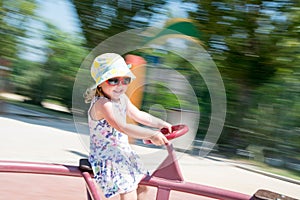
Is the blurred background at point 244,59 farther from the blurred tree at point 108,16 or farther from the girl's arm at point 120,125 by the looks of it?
the girl's arm at point 120,125

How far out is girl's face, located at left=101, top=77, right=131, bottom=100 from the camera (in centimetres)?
224

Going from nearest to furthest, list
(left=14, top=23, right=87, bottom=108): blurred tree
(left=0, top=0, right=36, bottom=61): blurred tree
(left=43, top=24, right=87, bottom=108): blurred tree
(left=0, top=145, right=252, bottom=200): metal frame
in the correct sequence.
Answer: (left=0, top=145, right=252, bottom=200): metal frame < (left=43, top=24, right=87, bottom=108): blurred tree < (left=14, top=23, right=87, bottom=108): blurred tree < (left=0, top=0, right=36, bottom=61): blurred tree

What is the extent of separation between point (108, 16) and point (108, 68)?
6.52m

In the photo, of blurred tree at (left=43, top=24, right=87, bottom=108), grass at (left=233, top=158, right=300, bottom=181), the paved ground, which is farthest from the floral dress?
blurred tree at (left=43, top=24, right=87, bottom=108)

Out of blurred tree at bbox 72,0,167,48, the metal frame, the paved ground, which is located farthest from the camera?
blurred tree at bbox 72,0,167,48

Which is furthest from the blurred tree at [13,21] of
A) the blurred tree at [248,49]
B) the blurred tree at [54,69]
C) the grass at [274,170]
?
the grass at [274,170]

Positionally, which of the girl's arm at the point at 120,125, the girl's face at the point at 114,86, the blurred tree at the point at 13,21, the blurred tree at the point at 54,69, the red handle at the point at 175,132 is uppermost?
the girl's face at the point at 114,86

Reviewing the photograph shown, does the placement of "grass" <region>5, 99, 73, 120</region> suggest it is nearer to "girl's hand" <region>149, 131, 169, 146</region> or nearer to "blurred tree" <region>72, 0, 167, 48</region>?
"blurred tree" <region>72, 0, 167, 48</region>

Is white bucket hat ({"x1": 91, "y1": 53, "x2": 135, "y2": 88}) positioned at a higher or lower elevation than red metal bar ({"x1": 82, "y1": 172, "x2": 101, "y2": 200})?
higher

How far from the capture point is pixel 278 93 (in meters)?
6.76

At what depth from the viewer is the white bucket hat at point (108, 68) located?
7.28 feet

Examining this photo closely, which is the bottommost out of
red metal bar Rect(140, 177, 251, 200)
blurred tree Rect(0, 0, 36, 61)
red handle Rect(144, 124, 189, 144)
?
blurred tree Rect(0, 0, 36, 61)

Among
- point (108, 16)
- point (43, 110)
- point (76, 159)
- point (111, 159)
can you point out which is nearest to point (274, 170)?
point (76, 159)

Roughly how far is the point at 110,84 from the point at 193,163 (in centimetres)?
485
